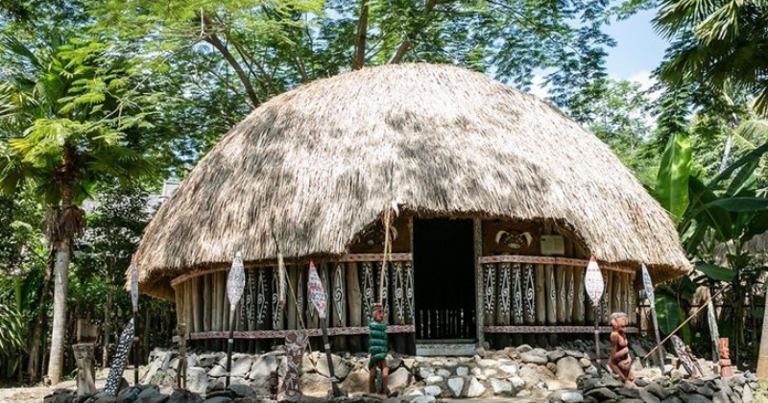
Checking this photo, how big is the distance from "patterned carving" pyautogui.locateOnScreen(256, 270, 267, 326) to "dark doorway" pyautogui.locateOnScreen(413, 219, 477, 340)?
4091mm

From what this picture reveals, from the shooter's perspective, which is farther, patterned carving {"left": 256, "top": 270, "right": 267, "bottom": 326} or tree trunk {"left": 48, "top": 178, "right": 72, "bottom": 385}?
tree trunk {"left": 48, "top": 178, "right": 72, "bottom": 385}

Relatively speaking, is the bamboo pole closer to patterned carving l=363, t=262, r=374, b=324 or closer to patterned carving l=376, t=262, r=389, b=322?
patterned carving l=376, t=262, r=389, b=322

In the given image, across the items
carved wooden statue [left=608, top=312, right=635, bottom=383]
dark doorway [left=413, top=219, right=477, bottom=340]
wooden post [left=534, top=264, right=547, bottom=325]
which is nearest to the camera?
carved wooden statue [left=608, top=312, right=635, bottom=383]

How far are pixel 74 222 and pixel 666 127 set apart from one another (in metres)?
12.3

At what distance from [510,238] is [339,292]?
2373 mm

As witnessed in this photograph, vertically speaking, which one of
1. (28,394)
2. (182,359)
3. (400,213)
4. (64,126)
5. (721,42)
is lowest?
(28,394)

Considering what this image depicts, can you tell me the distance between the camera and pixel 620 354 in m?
9.23

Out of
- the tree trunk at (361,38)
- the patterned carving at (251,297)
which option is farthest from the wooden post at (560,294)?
the tree trunk at (361,38)

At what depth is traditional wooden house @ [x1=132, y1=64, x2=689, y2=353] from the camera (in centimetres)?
1016

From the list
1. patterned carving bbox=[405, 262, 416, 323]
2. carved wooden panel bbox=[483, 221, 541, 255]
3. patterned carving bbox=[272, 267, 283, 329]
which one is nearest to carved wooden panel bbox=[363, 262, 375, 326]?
patterned carving bbox=[405, 262, 416, 323]

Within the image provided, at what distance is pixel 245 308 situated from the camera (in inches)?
425

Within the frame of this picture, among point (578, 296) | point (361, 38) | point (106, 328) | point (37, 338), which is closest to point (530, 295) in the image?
point (578, 296)

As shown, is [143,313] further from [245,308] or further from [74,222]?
[245,308]

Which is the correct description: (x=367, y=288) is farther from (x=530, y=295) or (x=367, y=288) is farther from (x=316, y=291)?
(x=530, y=295)
